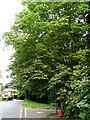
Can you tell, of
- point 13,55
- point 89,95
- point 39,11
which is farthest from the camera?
point 13,55

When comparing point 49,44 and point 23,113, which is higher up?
Answer: point 49,44

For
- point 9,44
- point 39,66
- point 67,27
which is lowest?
point 39,66

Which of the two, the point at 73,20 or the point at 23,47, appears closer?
the point at 23,47

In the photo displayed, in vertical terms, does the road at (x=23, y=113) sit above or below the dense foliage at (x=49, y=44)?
below

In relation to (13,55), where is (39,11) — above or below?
above

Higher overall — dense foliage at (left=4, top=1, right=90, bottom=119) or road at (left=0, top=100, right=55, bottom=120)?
dense foliage at (left=4, top=1, right=90, bottom=119)

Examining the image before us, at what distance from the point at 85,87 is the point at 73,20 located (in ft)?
18.6

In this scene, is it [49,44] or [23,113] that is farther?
[23,113]

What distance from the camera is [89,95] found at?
6.18m

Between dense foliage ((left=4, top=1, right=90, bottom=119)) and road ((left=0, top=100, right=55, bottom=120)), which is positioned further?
road ((left=0, top=100, right=55, bottom=120))

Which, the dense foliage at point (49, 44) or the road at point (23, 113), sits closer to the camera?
the dense foliage at point (49, 44)

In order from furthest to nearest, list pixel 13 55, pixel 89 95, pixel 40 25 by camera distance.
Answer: pixel 13 55 → pixel 40 25 → pixel 89 95

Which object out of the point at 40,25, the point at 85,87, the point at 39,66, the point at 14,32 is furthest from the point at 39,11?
the point at 85,87

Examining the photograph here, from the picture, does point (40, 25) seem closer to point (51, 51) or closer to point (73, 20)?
point (51, 51)
